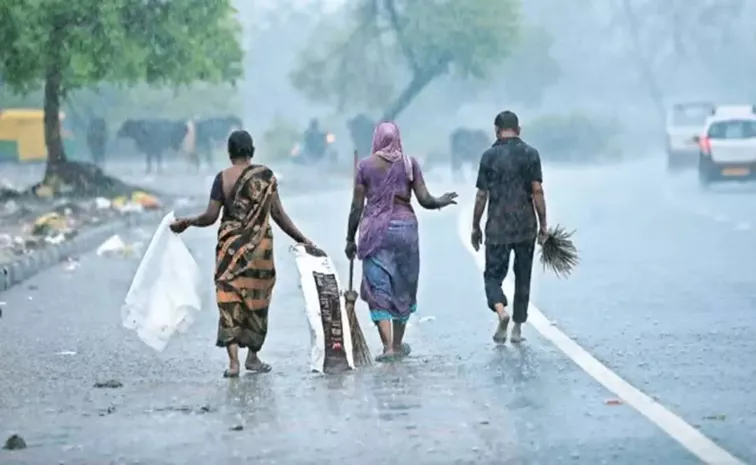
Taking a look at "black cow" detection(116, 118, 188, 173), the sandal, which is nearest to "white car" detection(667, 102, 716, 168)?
"black cow" detection(116, 118, 188, 173)

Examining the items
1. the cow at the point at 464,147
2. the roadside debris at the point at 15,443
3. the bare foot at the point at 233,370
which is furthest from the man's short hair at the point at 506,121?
the cow at the point at 464,147

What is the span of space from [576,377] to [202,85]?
63500 millimetres

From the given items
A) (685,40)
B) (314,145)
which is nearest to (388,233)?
(314,145)

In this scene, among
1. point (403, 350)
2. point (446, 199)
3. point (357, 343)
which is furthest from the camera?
point (403, 350)

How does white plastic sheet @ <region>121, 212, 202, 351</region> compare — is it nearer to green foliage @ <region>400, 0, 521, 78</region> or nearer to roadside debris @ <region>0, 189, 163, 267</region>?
roadside debris @ <region>0, 189, 163, 267</region>

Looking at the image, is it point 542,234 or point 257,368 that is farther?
point 542,234

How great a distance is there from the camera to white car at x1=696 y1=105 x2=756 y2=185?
4012 cm

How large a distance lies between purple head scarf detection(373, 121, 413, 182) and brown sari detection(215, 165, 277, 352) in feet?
2.86

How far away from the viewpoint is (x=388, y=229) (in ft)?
39.2

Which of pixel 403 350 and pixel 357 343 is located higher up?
pixel 357 343

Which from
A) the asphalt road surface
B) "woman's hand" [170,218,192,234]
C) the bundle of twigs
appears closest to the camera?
the asphalt road surface

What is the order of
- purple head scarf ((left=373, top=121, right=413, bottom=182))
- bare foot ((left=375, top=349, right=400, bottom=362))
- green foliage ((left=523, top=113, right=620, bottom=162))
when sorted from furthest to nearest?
green foliage ((left=523, top=113, right=620, bottom=162)) < bare foot ((left=375, top=349, right=400, bottom=362)) < purple head scarf ((left=373, top=121, right=413, bottom=182))

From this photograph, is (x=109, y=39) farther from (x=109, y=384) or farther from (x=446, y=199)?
(x=109, y=384)

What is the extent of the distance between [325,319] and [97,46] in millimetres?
19912
